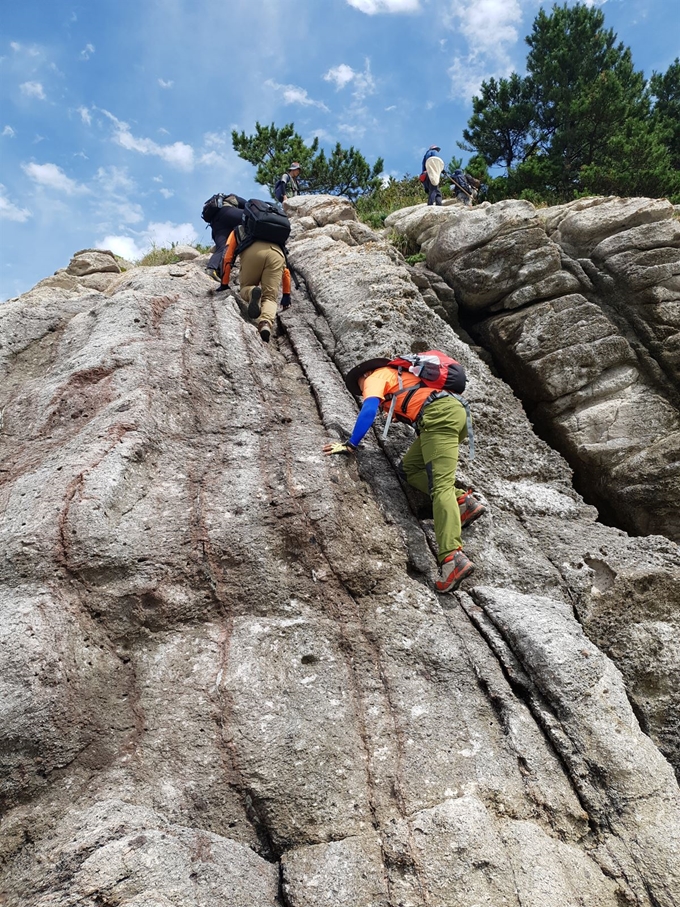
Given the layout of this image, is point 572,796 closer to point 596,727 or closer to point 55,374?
point 596,727

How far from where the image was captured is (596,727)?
4.51 m

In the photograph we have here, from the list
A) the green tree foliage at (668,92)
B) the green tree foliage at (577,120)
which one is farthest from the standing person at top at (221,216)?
the green tree foliage at (668,92)

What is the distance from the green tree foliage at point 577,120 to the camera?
19.9 metres

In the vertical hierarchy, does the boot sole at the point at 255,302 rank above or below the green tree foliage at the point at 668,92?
below

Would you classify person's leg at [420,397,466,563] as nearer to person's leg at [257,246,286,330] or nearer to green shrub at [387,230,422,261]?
person's leg at [257,246,286,330]

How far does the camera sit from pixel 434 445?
240 inches

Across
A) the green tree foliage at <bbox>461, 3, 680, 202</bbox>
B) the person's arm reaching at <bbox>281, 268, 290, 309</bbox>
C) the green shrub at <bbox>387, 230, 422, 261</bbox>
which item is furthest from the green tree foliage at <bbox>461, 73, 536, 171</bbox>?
the person's arm reaching at <bbox>281, 268, 290, 309</bbox>

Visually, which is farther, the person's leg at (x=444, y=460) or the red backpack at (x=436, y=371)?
the red backpack at (x=436, y=371)

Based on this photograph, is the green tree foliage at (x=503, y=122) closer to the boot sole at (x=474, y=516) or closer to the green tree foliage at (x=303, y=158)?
the green tree foliage at (x=303, y=158)

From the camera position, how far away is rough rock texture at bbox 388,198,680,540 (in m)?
8.26

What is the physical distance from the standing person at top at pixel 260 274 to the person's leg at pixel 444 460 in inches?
143

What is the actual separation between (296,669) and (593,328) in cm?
740

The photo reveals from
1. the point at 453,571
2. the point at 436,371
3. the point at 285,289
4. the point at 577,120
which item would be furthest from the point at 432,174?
the point at 453,571

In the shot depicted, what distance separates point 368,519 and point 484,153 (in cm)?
2402
